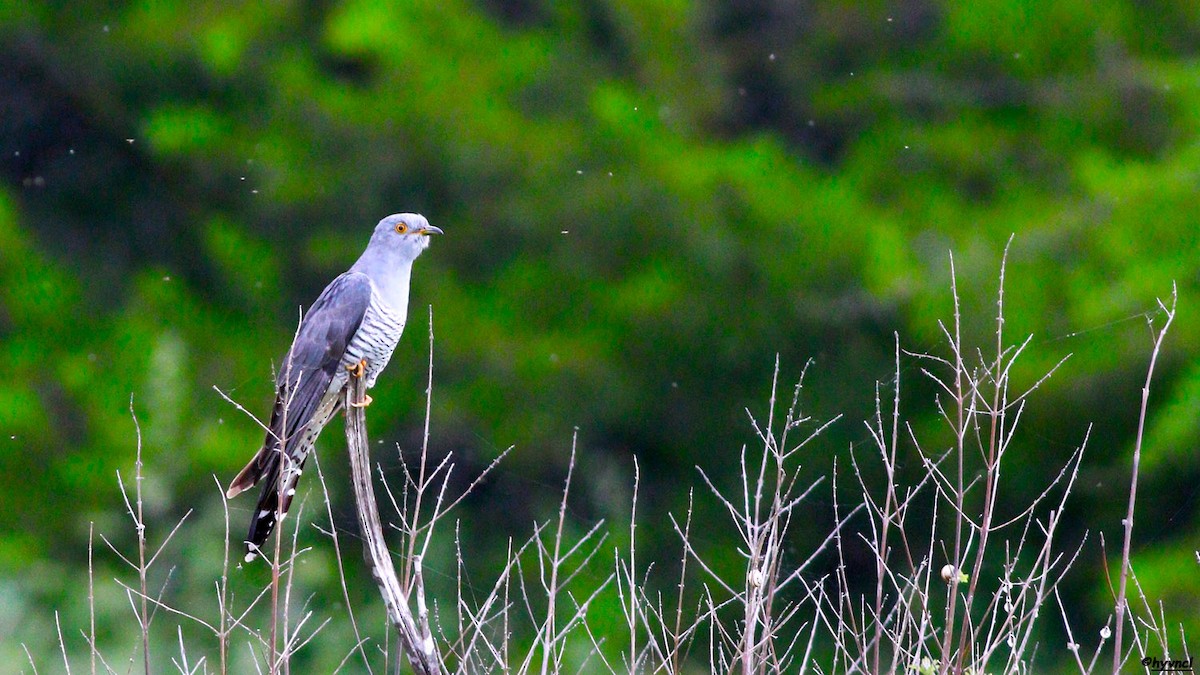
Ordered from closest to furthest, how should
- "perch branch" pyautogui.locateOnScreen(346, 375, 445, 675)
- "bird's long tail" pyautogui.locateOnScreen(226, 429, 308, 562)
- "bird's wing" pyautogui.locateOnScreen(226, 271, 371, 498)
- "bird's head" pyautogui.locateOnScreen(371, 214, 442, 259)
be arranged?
"perch branch" pyautogui.locateOnScreen(346, 375, 445, 675)
"bird's long tail" pyautogui.locateOnScreen(226, 429, 308, 562)
"bird's wing" pyautogui.locateOnScreen(226, 271, 371, 498)
"bird's head" pyautogui.locateOnScreen(371, 214, 442, 259)

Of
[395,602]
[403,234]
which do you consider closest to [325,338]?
[403,234]

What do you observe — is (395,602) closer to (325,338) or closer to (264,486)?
(264,486)

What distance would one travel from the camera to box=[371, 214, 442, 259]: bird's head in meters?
2.87

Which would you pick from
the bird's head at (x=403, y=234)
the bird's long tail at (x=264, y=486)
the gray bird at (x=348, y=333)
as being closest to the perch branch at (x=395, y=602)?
the bird's long tail at (x=264, y=486)

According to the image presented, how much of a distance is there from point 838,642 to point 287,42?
159 inches

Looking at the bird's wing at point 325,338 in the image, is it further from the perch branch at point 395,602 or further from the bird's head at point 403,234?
the perch branch at point 395,602

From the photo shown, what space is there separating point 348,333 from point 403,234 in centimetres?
31

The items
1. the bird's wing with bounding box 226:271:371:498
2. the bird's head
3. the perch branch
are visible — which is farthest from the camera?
the bird's head

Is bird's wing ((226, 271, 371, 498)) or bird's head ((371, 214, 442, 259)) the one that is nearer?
bird's wing ((226, 271, 371, 498))

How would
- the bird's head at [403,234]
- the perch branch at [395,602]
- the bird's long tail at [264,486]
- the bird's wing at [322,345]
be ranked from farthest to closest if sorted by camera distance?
the bird's head at [403,234] < the bird's wing at [322,345] < the bird's long tail at [264,486] < the perch branch at [395,602]

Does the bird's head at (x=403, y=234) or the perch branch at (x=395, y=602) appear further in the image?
the bird's head at (x=403, y=234)

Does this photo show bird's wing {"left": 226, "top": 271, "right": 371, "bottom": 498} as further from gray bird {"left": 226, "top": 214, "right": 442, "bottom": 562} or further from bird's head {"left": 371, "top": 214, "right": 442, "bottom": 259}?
bird's head {"left": 371, "top": 214, "right": 442, "bottom": 259}

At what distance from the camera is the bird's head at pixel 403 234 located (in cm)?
287

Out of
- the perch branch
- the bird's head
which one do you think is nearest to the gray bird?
the bird's head
